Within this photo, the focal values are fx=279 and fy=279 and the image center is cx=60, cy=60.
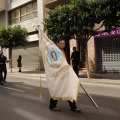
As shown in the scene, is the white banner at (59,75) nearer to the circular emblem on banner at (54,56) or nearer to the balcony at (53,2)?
the circular emblem on banner at (54,56)

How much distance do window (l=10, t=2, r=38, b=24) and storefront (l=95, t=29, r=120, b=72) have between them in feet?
32.0

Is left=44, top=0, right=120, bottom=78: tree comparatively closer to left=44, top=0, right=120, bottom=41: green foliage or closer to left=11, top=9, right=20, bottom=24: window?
left=44, top=0, right=120, bottom=41: green foliage

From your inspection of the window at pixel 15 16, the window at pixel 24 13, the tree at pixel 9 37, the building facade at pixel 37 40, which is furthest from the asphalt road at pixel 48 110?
the window at pixel 15 16

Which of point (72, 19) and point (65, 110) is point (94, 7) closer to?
point (72, 19)

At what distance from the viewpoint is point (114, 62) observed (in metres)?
19.8

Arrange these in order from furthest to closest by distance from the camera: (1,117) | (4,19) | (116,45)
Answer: (4,19) < (116,45) < (1,117)

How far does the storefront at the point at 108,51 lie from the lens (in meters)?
19.6

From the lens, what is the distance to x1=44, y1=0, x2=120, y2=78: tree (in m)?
14.2

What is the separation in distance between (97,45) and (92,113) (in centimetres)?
1478

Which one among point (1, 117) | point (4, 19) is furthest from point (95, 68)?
point (4, 19)

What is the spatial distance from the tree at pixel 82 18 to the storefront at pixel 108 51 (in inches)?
157

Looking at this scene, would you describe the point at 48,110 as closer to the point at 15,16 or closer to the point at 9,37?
the point at 9,37

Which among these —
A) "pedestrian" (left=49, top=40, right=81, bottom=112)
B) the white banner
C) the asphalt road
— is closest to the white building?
the asphalt road

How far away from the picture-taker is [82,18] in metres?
14.6
